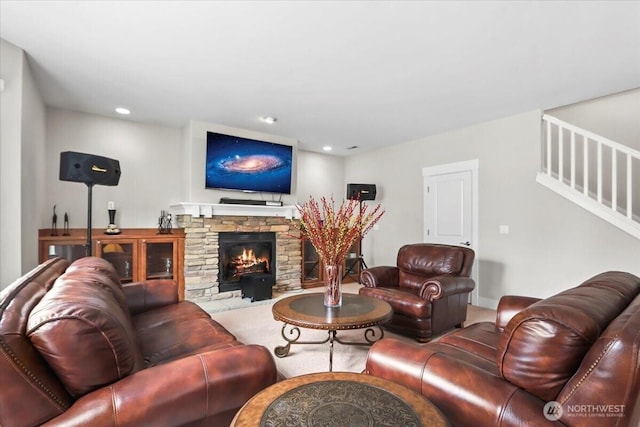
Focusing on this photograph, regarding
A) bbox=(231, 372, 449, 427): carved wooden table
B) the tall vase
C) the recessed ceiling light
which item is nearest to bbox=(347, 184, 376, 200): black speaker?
the recessed ceiling light

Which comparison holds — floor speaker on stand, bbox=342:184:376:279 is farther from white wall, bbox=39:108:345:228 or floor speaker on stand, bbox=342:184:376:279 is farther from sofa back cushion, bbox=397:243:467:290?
sofa back cushion, bbox=397:243:467:290

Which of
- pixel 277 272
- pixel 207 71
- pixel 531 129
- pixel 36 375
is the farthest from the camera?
pixel 277 272

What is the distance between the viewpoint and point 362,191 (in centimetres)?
554

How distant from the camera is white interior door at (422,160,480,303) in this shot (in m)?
4.50

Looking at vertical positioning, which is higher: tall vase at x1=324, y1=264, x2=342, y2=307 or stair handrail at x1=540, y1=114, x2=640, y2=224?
stair handrail at x1=540, y1=114, x2=640, y2=224

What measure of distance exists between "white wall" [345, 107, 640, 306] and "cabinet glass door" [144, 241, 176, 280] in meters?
3.76

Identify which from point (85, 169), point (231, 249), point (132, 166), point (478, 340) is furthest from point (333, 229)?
point (132, 166)

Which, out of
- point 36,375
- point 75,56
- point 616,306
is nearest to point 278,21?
point 75,56

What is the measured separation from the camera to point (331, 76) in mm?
3037

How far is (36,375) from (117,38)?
7.94 feet

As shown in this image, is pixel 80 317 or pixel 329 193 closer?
pixel 80 317

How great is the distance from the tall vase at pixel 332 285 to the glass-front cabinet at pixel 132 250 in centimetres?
271

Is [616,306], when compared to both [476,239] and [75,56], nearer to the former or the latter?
[476,239]

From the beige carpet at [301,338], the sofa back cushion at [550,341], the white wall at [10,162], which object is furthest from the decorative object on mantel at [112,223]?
the sofa back cushion at [550,341]
